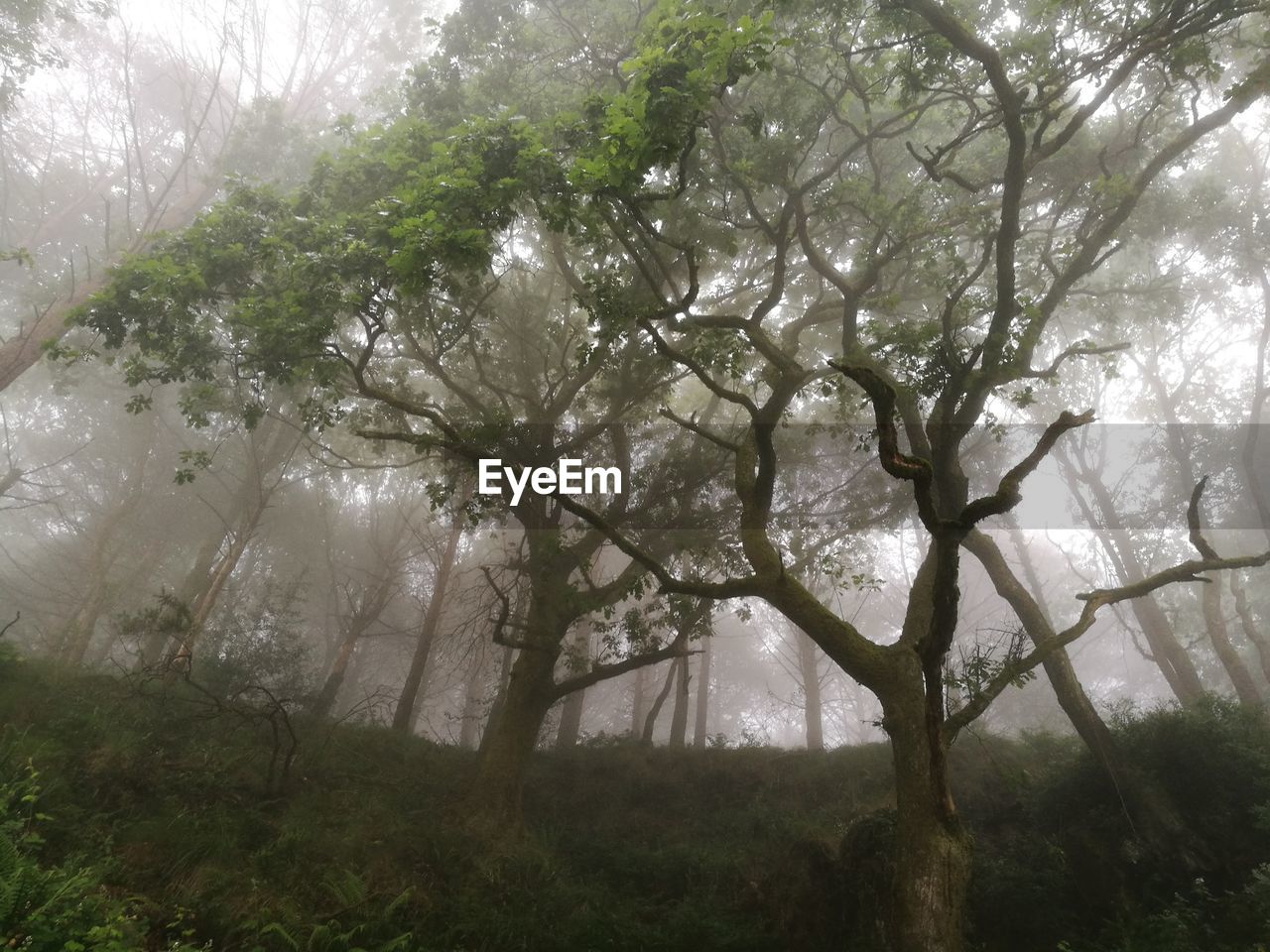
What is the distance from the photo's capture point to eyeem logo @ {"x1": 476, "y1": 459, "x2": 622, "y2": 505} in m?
9.81

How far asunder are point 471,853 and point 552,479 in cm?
550

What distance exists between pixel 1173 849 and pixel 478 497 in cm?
1049

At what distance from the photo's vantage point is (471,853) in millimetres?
9281

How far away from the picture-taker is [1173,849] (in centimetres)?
846

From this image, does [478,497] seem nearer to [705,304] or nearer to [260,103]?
[705,304]

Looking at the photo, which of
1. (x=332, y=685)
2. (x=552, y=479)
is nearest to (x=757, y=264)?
(x=552, y=479)

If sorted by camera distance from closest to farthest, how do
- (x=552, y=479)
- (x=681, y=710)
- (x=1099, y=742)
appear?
(x=1099, y=742) → (x=552, y=479) → (x=681, y=710)

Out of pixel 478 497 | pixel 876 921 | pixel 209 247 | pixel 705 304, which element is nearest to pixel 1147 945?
pixel 876 921

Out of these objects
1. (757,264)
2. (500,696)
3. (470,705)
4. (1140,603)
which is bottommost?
(500,696)

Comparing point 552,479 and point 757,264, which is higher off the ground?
point 757,264

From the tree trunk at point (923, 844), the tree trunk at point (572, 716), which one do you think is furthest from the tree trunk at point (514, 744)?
the tree trunk at point (923, 844)

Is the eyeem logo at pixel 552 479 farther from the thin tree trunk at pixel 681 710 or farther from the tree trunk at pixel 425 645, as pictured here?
the thin tree trunk at pixel 681 710

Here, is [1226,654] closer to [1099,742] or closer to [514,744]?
[1099,742]

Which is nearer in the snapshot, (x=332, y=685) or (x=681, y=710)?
(x=332, y=685)
